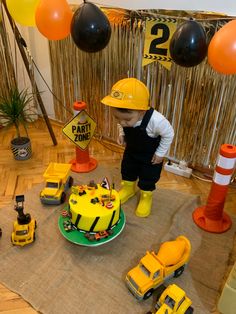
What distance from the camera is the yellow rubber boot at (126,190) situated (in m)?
1.67

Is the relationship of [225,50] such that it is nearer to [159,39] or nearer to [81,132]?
[159,39]

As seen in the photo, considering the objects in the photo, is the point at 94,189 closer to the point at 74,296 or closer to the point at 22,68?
the point at 74,296

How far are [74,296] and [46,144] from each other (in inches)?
52.4

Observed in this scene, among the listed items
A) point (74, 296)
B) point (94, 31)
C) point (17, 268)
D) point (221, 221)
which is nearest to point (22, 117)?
point (94, 31)

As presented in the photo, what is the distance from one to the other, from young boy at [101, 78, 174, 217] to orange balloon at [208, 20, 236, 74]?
0.32m

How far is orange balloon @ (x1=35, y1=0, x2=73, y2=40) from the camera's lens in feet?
4.82

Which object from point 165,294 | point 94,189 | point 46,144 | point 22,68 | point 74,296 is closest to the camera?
point 165,294

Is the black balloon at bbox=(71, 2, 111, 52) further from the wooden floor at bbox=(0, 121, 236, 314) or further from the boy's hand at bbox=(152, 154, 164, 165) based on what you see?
the wooden floor at bbox=(0, 121, 236, 314)

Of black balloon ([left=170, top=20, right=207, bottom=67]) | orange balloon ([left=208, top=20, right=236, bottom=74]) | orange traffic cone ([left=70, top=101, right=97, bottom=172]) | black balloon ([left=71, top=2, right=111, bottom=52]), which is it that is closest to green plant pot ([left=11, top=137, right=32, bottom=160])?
orange traffic cone ([left=70, top=101, right=97, bottom=172])

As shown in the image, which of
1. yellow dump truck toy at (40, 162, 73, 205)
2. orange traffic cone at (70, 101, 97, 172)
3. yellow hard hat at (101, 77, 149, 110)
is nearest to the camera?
yellow hard hat at (101, 77, 149, 110)

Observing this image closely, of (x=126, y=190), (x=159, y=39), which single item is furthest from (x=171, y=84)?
(x=126, y=190)

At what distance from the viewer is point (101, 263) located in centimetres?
131

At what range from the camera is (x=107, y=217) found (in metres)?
1.30

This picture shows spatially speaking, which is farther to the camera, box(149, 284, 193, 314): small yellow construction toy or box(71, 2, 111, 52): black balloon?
box(71, 2, 111, 52): black balloon
